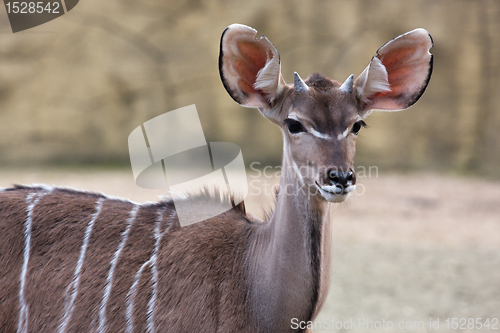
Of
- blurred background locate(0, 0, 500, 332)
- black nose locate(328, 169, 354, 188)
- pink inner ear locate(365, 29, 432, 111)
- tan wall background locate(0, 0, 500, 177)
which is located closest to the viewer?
black nose locate(328, 169, 354, 188)

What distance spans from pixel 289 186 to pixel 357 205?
4.96m

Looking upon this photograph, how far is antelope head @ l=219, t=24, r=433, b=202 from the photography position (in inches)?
72.4

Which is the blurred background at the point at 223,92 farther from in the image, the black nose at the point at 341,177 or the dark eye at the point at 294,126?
the black nose at the point at 341,177

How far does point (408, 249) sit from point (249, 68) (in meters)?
3.95

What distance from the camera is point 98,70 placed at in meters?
8.30

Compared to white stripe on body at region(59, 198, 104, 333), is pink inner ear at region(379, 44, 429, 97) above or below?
above

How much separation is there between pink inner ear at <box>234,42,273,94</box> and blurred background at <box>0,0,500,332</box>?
4.73m

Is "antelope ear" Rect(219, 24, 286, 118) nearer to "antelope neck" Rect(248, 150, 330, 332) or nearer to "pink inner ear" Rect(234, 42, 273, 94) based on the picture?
"pink inner ear" Rect(234, 42, 273, 94)

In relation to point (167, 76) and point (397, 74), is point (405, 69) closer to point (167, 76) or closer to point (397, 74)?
point (397, 74)

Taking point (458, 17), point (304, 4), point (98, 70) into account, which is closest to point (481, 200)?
point (458, 17)

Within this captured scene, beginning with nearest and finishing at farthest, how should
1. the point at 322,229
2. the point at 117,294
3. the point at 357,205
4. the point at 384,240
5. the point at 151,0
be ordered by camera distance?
the point at 322,229, the point at 117,294, the point at 384,240, the point at 357,205, the point at 151,0

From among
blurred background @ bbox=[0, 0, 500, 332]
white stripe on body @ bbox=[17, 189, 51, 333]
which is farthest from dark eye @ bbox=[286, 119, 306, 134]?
blurred background @ bbox=[0, 0, 500, 332]

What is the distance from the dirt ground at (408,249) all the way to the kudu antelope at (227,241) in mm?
488

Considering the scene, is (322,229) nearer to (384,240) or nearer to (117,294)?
(117,294)
